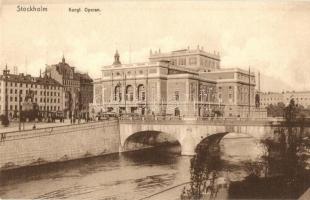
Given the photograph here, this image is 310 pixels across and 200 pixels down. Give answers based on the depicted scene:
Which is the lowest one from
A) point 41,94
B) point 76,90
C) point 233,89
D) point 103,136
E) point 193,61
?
point 103,136

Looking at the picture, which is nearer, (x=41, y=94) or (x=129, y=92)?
(x=41, y=94)

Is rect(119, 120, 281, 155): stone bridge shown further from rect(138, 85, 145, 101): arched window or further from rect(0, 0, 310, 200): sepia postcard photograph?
rect(138, 85, 145, 101): arched window

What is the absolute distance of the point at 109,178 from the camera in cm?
1433

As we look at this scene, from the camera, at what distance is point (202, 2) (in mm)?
10094

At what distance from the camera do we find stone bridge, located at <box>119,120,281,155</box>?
54.9ft

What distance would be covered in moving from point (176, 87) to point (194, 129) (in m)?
10.9

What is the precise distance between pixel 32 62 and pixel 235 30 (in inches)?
219

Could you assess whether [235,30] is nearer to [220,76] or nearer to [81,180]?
[81,180]

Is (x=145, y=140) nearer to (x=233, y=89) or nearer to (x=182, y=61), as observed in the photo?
(x=233, y=89)

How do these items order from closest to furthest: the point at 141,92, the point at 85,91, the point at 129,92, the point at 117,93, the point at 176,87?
the point at 176,87, the point at 141,92, the point at 129,92, the point at 117,93, the point at 85,91

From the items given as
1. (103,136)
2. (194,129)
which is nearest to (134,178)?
(194,129)

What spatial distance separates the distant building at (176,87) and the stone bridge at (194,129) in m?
6.96

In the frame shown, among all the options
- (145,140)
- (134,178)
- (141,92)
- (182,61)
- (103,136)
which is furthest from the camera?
(182,61)

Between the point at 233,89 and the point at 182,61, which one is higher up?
the point at 182,61
